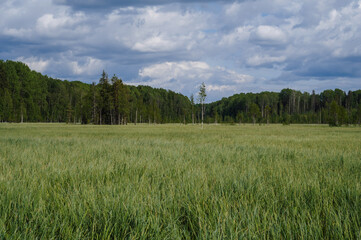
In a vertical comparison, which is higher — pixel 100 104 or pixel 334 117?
pixel 100 104

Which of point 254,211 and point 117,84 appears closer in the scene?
point 254,211

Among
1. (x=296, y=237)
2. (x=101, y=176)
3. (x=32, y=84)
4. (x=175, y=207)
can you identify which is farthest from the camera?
(x=32, y=84)

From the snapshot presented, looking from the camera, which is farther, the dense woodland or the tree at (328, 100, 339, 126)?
the dense woodland

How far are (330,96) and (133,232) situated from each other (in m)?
187

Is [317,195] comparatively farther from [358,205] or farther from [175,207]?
[175,207]

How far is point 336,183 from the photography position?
375 cm

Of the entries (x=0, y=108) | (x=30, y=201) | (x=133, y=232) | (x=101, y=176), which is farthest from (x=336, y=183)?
(x=0, y=108)

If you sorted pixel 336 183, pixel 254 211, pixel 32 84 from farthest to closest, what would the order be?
1. pixel 32 84
2. pixel 336 183
3. pixel 254 211

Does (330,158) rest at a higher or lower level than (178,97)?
lower

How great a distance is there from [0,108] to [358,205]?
335 ft

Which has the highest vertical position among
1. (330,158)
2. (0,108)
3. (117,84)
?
(117,84)

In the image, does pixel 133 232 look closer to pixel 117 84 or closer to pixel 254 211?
pixel 254 211

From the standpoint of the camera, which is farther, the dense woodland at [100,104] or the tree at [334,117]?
the dense woodland at [100,104]

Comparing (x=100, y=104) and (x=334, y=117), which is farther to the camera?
(x=100, y=104)
